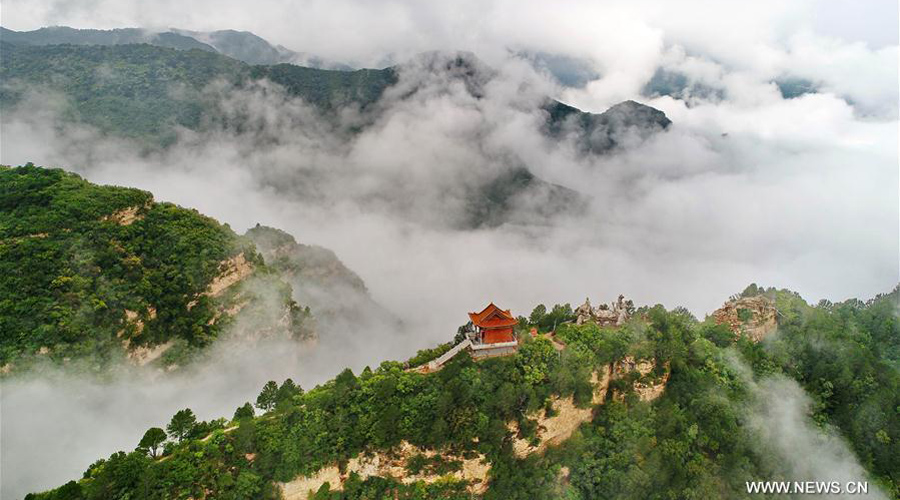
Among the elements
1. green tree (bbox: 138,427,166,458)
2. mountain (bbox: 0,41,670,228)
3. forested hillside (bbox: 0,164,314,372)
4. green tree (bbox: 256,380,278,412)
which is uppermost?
mountain (bbox: 0,41,670,228)

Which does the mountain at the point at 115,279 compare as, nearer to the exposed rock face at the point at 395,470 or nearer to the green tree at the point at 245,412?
the green tree at the point at 245,412

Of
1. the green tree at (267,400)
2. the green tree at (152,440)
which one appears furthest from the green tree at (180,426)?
the green tree at (267,400)

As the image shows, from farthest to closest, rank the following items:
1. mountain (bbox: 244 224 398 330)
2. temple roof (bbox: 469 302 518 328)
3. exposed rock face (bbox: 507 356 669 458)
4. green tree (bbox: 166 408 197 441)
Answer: mountain (bbox: 244 224 398 330), temple roof (bbox: 469 302 518 328), exposed rock face (bbox: 507 356 669 458), green tree (bbox: 166 408 197 441)

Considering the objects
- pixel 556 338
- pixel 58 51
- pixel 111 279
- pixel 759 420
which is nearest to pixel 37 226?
pixel 111 279

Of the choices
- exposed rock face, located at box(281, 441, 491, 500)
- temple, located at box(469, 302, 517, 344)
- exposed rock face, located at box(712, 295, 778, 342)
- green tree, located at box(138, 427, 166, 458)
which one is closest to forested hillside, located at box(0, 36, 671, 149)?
green tree, located at box(138, 427, 166, 458)

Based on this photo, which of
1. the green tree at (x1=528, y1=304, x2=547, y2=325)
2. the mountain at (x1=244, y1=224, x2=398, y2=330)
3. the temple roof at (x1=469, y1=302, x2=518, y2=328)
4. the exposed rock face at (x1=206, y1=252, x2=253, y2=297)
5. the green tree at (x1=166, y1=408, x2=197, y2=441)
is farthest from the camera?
the mountain at (x1=244, y1=224, x2=398, y2=330)

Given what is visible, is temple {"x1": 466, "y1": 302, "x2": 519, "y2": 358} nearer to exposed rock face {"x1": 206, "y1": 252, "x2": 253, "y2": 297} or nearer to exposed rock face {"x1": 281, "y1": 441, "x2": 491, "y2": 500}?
exposed rock face {"x1": 281, "y1": 441, "x2": 491, "y2": 500}

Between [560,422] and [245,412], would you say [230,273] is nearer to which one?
[245,412]

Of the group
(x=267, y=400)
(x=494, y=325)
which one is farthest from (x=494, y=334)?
(x=267, y=400)
